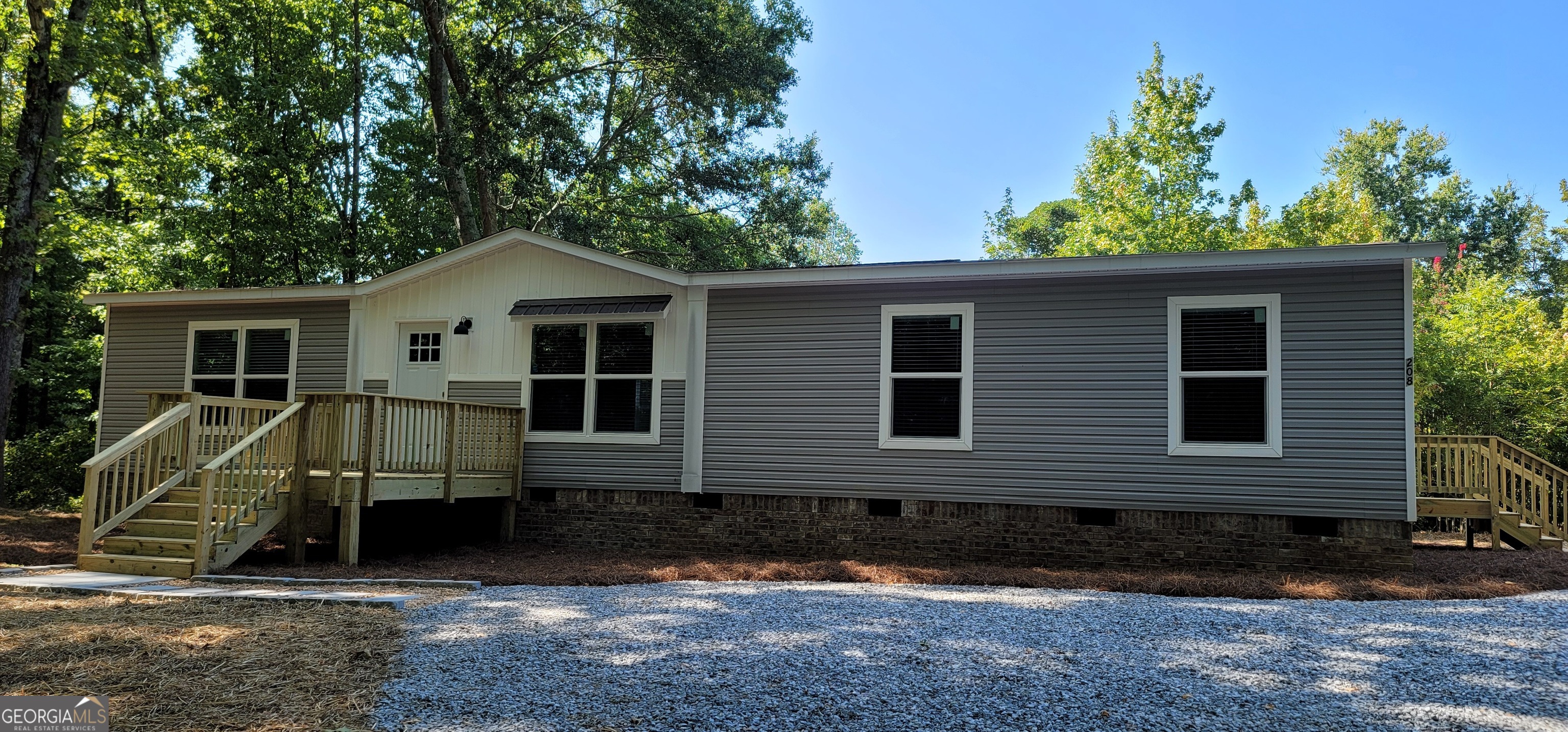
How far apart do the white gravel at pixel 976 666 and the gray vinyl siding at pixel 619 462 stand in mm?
3289

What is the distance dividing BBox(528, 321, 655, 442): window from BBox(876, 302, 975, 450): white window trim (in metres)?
2.53

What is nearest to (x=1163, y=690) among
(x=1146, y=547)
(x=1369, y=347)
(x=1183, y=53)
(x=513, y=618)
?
(x=513, y=618)

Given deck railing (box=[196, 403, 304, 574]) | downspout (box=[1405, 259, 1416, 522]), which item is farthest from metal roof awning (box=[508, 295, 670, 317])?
downspout (box=[1405, 259, 1416, 522])

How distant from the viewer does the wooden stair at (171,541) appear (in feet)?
25.1

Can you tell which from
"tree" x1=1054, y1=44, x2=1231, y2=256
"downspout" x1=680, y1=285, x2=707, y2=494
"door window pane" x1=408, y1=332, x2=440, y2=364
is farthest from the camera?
"tree" x1=1054, y1=44, x2=1231, y2=256

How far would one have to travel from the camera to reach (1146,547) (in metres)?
8.51

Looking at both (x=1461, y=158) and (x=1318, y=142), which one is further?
(x=1318, y=142)

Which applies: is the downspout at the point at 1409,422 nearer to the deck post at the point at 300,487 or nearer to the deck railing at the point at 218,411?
the deck post at the point at 300,487

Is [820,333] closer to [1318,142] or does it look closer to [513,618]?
[513,618]

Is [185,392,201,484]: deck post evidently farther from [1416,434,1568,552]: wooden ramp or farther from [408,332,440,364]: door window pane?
[1416,434,1568,552]: wooden ramp

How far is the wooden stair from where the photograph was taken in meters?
7.66

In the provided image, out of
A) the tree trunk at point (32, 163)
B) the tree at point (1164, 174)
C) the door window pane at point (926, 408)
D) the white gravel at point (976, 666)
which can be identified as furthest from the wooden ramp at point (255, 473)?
the tree at point (1164, 174)

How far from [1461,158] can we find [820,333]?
1306 inches

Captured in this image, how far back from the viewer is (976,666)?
4633mm
